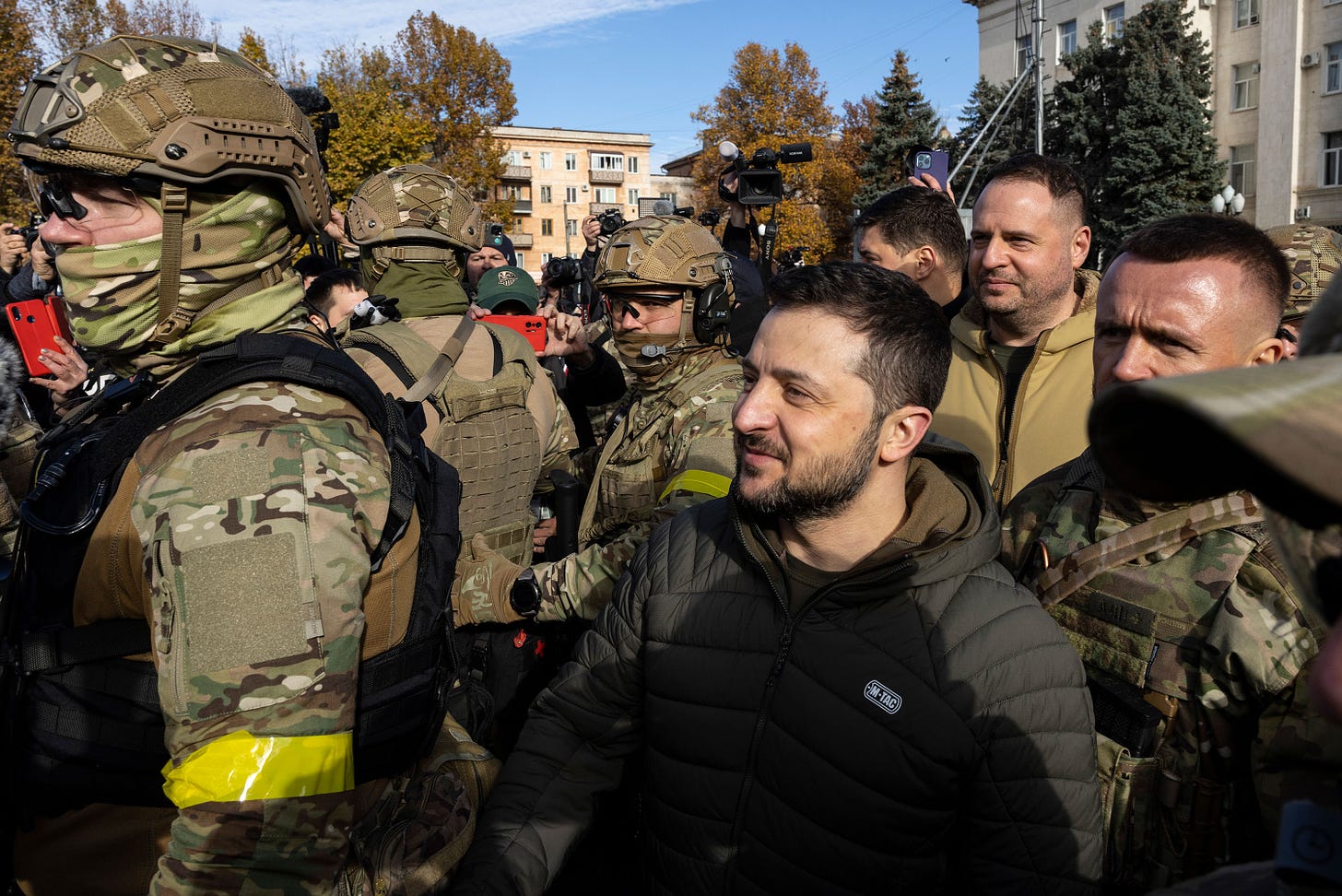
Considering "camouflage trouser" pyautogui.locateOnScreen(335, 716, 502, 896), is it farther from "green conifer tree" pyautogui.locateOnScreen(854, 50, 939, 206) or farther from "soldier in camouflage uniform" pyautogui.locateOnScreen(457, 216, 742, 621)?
"green conifer tree" pyautogui.locateOnScreen(854, 50, 939, 206)

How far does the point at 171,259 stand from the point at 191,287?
67 millimetres

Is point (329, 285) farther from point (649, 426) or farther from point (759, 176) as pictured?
point (759, 176)

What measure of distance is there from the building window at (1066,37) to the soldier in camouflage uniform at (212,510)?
144 ft

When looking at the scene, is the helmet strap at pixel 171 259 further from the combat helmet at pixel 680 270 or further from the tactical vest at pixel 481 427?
the combat helmet at pixel 680 270

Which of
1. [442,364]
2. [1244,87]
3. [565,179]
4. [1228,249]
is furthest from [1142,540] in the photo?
[565,179]

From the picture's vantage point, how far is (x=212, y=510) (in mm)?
1515

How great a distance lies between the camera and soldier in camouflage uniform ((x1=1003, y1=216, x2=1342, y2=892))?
5.74 ft

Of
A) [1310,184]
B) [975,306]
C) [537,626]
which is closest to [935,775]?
[537,626]

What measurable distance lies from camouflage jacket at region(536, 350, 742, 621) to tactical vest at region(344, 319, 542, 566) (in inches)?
14.1

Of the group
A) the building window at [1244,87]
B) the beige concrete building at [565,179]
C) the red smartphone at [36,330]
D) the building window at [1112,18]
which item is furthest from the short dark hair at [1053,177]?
the beige concrete building at [565,179]

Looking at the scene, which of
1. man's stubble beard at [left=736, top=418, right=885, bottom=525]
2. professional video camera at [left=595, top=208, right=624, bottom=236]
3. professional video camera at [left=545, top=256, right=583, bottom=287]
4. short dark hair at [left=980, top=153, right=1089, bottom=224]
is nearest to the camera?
man's stubble beard at [left=736, top=418, right=885, bottom=525]

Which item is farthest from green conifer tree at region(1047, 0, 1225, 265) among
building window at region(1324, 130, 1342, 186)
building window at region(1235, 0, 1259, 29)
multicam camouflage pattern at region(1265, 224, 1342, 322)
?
multicam camouflage pattern at region(1265, 224, 1342, 322)

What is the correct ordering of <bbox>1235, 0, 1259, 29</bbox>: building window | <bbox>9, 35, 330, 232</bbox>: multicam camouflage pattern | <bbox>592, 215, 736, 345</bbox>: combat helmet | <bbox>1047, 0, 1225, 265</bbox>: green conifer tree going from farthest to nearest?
<bbox>1235, 0, 1259, 29</bbox>: building window
<bbox>1047, 0, 1225, 265</bbox>: green conifer tree
<bbox>592, 215, 736, 345</bbox>: combat helmet
<bbox>9, 35, 330, 232</bbox>: multicam camouflage pattern

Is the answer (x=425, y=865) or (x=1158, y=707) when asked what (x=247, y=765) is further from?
(x=1158, y=707)
